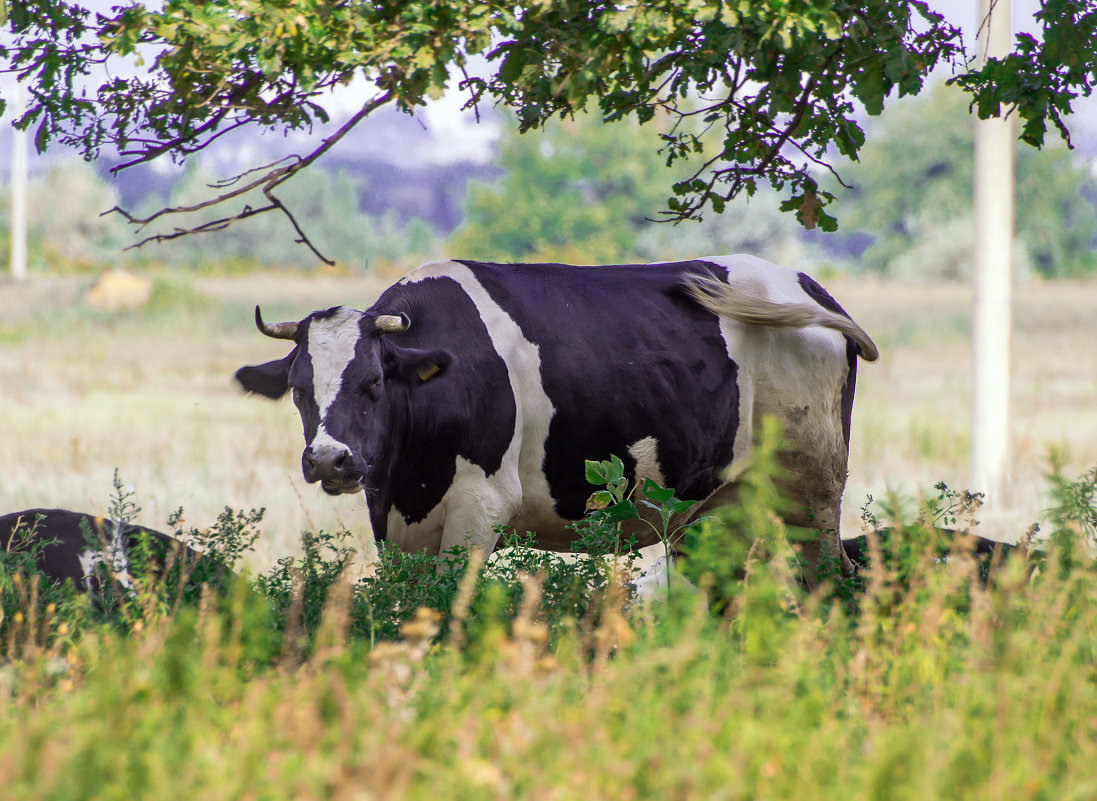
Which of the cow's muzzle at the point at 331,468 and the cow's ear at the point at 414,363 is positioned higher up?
the cow's ear at the point at 414,363

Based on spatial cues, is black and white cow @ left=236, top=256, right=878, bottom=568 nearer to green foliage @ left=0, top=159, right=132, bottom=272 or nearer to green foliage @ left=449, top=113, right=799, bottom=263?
green foliage @ left=0, top=159, right=132, bottom=272

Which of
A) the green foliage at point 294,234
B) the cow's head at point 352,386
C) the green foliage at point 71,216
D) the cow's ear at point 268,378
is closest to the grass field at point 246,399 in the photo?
the cow's ear at point 268,378

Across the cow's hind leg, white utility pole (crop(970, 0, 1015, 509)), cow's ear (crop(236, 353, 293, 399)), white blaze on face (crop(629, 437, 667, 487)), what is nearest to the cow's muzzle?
cow's ear (crop(236, 353, 293, 399))

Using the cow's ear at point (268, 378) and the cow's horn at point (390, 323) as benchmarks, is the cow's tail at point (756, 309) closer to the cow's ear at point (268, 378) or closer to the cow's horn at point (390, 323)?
the cow's horn at point (390, 323)

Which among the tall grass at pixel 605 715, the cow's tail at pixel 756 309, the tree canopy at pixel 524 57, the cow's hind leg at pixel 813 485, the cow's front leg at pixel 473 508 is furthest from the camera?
the cow's hind leg at pixel 813 485

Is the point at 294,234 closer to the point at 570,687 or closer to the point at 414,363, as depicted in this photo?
the point at 414,363

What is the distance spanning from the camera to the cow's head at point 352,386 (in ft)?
18.3

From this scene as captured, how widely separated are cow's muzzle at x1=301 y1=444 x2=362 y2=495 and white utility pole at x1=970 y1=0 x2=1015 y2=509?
6.53m

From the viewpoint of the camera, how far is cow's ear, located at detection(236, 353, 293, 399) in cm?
628

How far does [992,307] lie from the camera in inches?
416

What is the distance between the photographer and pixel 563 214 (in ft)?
228

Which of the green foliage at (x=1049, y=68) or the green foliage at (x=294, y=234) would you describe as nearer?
the green foliage at (x=1049, y=68)

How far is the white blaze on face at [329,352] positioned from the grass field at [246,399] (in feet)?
4.48

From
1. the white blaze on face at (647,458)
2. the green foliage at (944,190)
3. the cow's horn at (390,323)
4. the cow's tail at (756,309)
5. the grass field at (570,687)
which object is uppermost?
the green foliage at (944,190)
